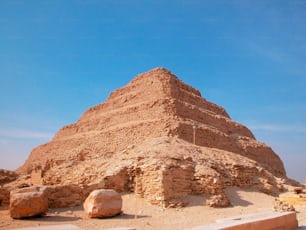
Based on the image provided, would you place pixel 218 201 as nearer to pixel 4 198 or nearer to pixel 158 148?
pixel 158 148

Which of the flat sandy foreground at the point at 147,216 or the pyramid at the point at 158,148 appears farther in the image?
the pyramid at the point at 158,148

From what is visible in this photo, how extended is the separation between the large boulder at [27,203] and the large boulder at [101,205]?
4.51 ft

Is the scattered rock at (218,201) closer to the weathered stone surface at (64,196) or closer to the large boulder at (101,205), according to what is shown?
the large boulder at (101,205)

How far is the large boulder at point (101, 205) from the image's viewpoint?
386 inches

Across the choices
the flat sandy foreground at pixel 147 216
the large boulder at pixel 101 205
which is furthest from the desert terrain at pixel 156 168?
the large boulder at pixel 101 205

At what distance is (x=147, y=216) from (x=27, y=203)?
3.96 metres

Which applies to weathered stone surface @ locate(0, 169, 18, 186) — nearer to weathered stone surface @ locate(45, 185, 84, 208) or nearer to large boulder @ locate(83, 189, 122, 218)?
weathered stone surface @ locate(45, 185, 84, 208)

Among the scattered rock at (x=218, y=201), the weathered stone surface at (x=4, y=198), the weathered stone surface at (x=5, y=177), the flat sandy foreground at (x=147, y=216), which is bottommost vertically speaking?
the flat sandy foreground at (x=147, y=216)

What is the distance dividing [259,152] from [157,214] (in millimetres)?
24049

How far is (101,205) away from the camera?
9867mm

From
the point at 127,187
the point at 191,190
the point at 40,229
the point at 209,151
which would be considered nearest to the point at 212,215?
the point at 191,190

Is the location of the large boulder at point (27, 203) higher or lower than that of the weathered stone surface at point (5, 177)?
lower

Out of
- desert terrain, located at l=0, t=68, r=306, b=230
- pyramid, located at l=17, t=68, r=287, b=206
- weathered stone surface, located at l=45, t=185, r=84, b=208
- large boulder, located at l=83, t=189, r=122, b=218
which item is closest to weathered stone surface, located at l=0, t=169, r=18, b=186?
desert terrain, located at l=0, t=68, r=306, b=230

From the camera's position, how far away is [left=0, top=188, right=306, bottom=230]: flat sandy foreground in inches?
352
